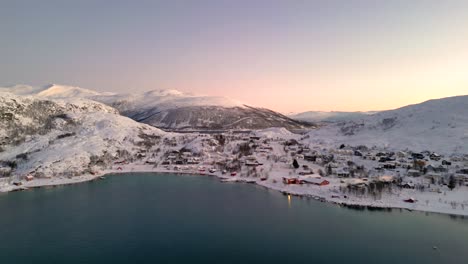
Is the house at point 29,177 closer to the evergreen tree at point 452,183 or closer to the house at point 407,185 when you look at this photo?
the house at point 407,185

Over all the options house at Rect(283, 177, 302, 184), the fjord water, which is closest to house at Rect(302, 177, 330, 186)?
house at Rect(283, 177, 302, 184)

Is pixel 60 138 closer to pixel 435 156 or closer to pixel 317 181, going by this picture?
pixel 317 181

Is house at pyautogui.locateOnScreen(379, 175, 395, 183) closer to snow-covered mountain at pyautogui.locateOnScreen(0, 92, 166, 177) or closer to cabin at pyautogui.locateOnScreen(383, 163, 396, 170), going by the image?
cabin at pyautogui.locateOnScreen(383, 163, 396, 170)

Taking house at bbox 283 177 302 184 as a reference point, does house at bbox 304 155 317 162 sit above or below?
above

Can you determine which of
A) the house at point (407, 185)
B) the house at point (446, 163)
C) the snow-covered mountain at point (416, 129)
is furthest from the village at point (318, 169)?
the snow-covered mountain at point (416, 129)

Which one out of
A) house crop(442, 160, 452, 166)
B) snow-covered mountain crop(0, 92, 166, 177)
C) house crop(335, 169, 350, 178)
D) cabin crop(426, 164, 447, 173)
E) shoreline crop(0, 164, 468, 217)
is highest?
snow-covered mountain crop(0, 92, 166, 177)

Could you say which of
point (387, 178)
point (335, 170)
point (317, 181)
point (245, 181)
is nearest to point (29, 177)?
point (245, 181)

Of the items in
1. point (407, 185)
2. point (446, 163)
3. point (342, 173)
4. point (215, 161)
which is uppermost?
point (215, 161)
